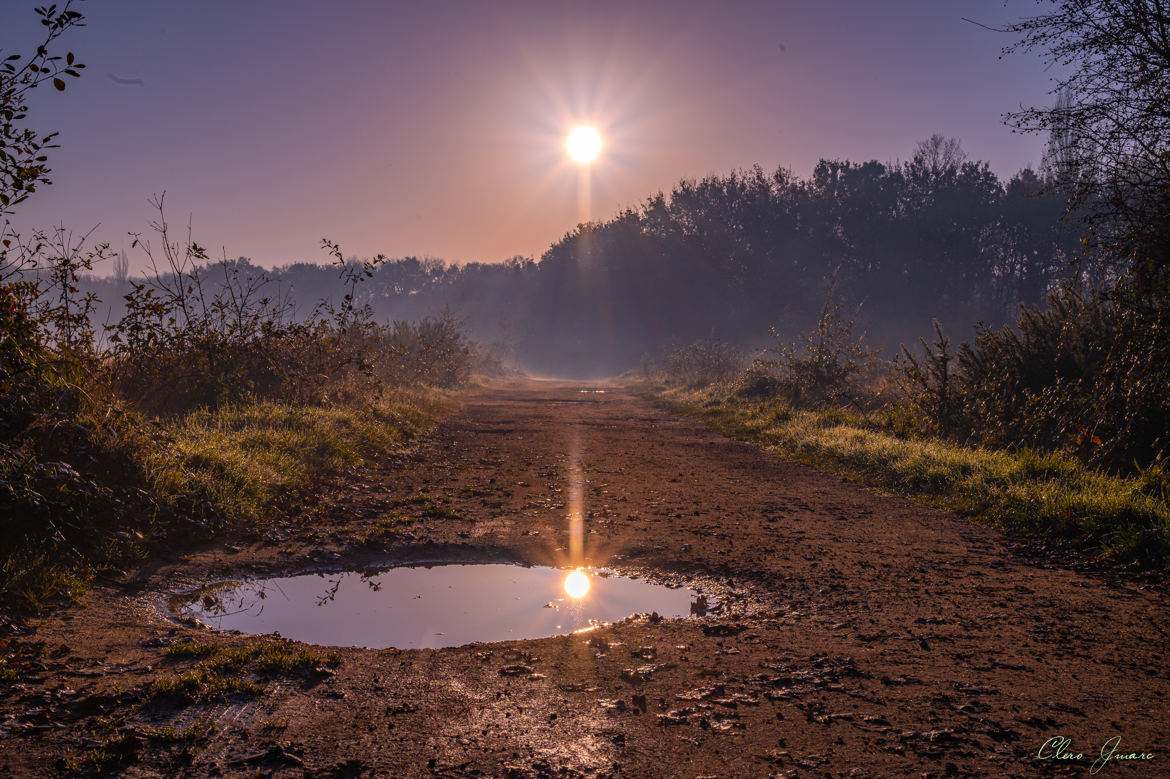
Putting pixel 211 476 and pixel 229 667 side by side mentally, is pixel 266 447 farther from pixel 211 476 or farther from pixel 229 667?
pixel 229 667

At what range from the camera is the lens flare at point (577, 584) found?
4988 mm

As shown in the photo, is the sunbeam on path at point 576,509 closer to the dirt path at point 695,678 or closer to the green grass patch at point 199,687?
the dirt path at point 695,678

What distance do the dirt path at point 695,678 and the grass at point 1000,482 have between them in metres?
0.64

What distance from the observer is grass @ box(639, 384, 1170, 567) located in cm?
574

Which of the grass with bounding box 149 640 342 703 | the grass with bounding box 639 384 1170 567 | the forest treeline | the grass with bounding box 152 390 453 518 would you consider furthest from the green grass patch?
the forest treeline

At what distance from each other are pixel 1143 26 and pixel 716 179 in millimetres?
46853

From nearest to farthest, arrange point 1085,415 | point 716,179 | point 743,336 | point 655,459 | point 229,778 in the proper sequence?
point 229,778 < point 1085,415 < point 655,459 < point 743,336 < point 716,179

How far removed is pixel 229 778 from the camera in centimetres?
263

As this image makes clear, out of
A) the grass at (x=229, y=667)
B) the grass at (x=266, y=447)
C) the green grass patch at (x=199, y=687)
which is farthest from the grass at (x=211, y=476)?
the green grass patch at (x=199, y=687)

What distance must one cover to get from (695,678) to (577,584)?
5.77ft

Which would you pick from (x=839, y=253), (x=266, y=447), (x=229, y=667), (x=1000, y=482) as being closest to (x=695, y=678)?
(x=229, y=667)

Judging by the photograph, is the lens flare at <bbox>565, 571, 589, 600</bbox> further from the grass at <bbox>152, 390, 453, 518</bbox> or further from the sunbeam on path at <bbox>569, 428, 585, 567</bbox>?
the grass at <bbox>152, 390, 453, 518</bbox>

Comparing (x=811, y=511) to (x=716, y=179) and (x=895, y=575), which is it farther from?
(x=716, y=179)

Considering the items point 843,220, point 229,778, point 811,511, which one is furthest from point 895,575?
point 843,220
